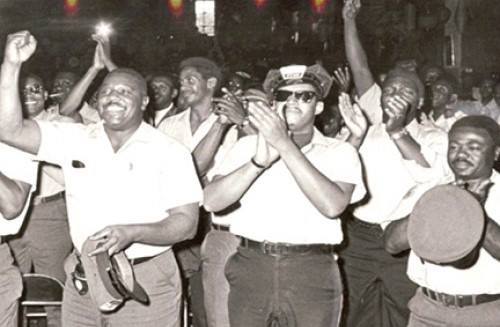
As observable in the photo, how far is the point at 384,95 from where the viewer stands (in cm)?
573

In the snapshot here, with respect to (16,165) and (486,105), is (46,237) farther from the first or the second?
(486,105)

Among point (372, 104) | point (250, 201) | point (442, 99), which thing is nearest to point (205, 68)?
point (372, 104)

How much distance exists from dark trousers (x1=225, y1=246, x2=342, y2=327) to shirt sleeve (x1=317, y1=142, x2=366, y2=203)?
427mm

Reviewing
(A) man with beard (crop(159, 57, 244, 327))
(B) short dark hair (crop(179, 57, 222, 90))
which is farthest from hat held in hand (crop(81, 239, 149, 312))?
(B) short dark hair (crop(179, 57, 222, 90))

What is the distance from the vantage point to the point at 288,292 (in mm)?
4176

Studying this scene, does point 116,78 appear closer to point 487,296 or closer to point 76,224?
point 76,224

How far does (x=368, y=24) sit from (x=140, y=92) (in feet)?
42.6

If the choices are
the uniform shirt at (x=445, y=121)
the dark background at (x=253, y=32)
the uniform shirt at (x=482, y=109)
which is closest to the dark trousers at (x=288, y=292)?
the uniform shirt at (x=445, y=121)

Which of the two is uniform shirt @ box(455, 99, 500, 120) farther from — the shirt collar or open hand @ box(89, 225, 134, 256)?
open hand @ box(89, 225, 134, 256)

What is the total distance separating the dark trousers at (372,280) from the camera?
5.82 metres

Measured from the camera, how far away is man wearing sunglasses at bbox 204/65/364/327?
4156 millimetres

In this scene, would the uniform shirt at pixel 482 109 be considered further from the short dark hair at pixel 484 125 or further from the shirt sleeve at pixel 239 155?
the shirt sleeve at pixel 239 155

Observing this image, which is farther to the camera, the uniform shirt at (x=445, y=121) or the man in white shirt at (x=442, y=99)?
the man in white shirt at (x=442, y=99)

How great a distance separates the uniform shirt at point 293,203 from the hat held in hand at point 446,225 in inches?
15.9
